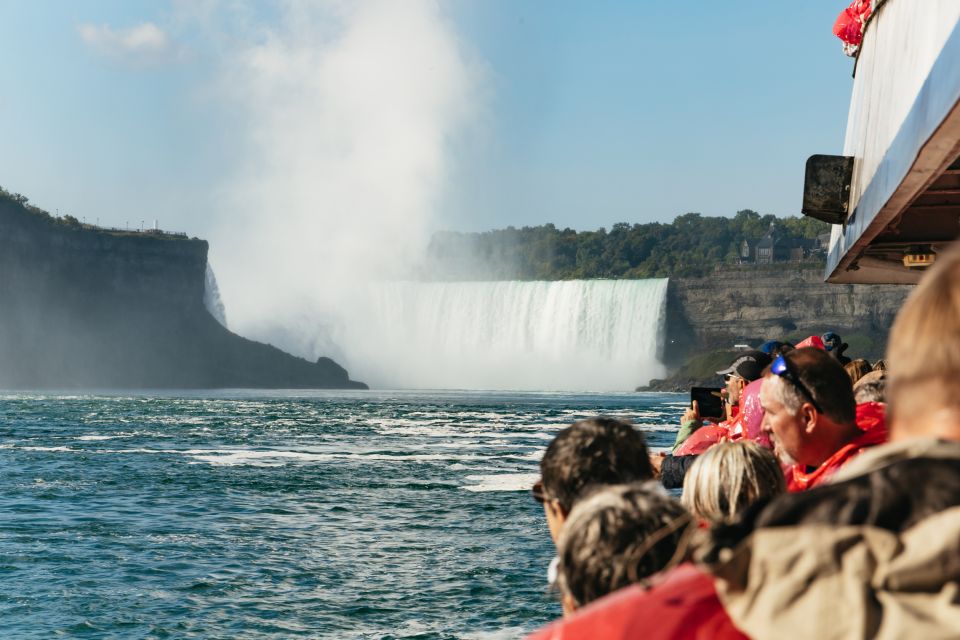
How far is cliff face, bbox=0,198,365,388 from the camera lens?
94.9m

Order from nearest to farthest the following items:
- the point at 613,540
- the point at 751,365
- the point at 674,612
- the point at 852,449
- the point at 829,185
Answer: the point at 674,612 → the point at 613,540 → the point at 852,449 → the point at 751,365 → the point at 829,185

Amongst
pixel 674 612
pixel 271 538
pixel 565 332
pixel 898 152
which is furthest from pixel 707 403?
pixel 565 332

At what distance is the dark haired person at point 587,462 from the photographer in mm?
2750

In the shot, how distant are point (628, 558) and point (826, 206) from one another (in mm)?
6293

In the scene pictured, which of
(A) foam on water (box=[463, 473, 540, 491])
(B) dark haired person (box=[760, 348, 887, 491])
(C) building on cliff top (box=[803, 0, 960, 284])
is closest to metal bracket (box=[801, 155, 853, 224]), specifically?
(C) building on cliff top (box=[803, 0, 960, 284])

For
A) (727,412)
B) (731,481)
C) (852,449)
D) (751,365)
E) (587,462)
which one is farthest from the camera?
(727,412)

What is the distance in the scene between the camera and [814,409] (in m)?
3.86

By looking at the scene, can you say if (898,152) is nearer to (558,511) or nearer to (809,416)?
(809,416)

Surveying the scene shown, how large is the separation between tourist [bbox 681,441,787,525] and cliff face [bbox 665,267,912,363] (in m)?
95.8

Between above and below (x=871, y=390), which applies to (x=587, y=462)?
below

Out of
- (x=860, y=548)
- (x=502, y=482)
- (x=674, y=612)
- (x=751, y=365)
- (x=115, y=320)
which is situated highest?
(x=115, y=320)

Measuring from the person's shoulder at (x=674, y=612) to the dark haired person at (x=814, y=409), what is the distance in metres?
2.32

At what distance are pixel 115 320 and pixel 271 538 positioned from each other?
87933mm

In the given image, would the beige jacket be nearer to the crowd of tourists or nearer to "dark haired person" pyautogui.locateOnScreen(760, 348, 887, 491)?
the crowd of tourists
